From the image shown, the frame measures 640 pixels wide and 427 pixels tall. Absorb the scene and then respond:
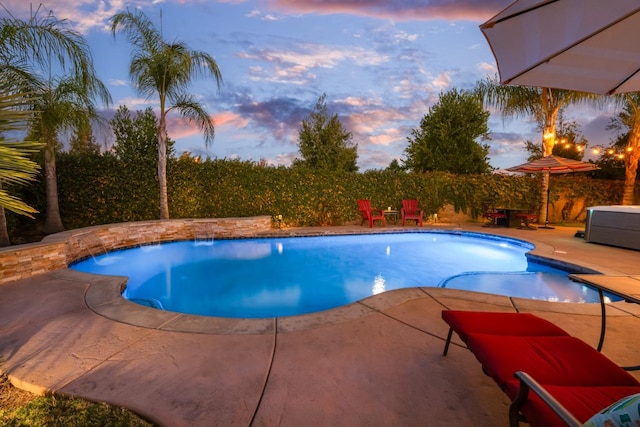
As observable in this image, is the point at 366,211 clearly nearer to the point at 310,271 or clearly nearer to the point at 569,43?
the point at 310,271

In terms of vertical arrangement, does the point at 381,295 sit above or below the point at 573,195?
below

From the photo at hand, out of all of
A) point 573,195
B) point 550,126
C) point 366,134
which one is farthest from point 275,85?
point 573,195

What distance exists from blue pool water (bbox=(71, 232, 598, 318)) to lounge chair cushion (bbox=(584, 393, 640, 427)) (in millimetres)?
3669

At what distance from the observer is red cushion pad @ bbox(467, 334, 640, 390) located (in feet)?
4.63

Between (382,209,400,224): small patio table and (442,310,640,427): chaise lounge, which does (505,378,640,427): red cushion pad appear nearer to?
(442,310,640,427): chaise lounge

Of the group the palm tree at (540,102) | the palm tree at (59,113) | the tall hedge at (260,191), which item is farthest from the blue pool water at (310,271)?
the palm tree at (540,102)

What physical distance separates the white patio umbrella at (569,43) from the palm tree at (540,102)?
363 inches

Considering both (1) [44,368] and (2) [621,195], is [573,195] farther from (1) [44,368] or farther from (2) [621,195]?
(1) [44,368]

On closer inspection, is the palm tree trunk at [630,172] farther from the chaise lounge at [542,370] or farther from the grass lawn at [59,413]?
the grass lawn at [59,413]

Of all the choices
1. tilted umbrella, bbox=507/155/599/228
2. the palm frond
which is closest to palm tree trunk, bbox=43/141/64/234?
the palm frond

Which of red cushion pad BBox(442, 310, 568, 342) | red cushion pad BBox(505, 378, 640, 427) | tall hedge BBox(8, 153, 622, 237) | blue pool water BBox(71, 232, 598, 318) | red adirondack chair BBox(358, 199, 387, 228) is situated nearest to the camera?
red cushion pad BBox(505, 378, 640, 427)

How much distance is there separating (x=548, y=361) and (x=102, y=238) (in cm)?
845

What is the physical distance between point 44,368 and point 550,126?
14187mm

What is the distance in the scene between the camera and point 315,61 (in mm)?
15055
